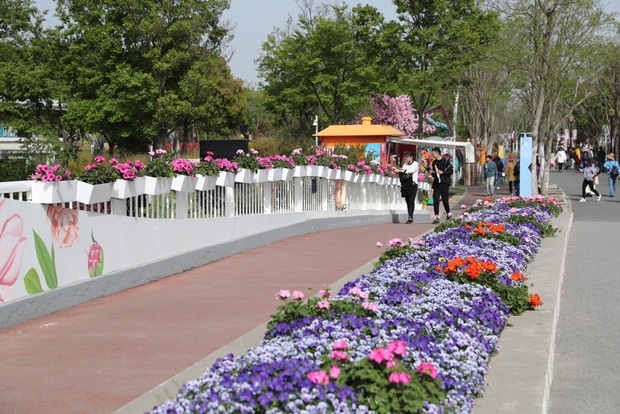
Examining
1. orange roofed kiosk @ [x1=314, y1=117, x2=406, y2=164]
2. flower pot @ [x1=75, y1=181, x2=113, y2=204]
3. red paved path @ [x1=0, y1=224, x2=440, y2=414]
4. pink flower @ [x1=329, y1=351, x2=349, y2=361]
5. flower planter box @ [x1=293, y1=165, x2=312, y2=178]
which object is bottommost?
red paved path @ [x1=0, y1=224, x2=440, y2=414]

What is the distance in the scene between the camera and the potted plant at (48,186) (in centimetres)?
938

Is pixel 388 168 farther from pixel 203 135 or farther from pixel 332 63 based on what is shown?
pixel 203 135

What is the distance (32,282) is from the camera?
9180mm

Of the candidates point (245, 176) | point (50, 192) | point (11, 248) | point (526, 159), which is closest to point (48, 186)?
point (50, 192)

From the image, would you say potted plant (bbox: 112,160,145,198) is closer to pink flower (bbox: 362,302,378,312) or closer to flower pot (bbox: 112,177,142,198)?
flower pot (bbox: 112,177,142,198)

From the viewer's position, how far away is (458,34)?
39.8m

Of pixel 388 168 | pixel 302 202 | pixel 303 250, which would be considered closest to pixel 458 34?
pixel 388 168

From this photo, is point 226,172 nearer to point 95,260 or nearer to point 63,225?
point 95,260

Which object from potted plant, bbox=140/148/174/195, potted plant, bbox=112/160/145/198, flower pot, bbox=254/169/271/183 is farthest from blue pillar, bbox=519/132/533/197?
potted plant, bbox=112/160/145/198

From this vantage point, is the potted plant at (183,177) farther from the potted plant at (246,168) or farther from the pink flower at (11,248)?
the pink flower at (11,248)

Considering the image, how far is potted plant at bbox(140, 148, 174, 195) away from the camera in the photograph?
469 inches

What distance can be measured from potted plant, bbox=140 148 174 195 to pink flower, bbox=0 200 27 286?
9.60 feet

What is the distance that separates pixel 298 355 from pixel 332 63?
43.0 meters

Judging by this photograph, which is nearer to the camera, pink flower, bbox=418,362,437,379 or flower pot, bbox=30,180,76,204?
pink flower, bbox=418,362,437,379
